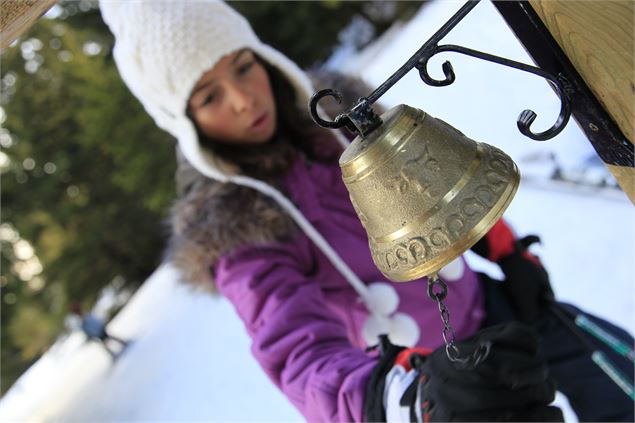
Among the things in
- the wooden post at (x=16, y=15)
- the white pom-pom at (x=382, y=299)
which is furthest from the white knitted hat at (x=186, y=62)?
the wooden post at (x=16, y=15)

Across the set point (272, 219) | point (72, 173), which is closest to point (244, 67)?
point (272, 219)

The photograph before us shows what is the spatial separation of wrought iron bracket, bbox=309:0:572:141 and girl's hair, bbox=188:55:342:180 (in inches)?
34.8

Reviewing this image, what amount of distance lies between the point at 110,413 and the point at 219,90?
325cm

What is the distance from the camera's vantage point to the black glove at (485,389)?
0.74 meters

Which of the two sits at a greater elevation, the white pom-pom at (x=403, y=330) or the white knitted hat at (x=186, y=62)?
the white knitted hat at (x=186, y=62)

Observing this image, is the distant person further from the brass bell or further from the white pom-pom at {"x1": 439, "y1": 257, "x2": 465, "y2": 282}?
the brass bell

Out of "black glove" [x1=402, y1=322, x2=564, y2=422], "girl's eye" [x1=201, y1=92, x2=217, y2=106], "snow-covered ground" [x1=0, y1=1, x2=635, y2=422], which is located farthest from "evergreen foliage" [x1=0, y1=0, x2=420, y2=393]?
"black glove" [x1=402, y1=322, x2=564, y2=422]

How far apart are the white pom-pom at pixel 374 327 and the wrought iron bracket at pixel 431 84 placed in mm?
874

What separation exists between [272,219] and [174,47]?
1.64ft

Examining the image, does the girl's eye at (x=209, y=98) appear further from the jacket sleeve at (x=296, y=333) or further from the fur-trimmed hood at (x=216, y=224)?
the jacket sleeve at (x=296, y=333)

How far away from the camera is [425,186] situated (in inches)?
22.0

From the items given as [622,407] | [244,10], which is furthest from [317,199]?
[244,10]

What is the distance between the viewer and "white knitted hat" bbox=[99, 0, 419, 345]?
1266mm

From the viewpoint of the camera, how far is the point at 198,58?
4.15 feet
